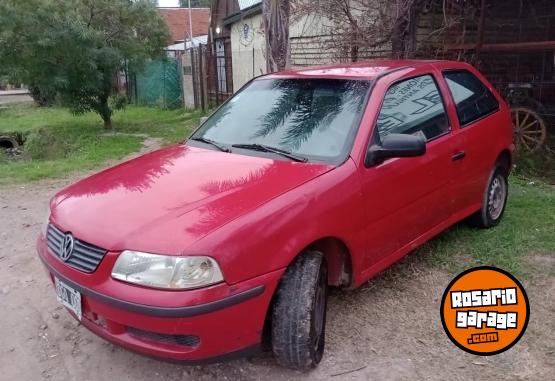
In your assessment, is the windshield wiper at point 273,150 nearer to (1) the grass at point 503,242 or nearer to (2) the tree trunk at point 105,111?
(1) the grass at point 503,242

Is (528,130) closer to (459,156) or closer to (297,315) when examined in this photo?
(459,156)

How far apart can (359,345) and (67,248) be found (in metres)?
1.79

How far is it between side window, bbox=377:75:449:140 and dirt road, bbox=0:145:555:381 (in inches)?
45.0

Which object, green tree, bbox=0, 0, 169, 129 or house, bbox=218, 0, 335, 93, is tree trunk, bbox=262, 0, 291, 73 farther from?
green tree, bbox=0, 0, 169, 129

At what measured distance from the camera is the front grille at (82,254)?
8.66 feet

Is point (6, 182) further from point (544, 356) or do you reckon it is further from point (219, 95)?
point (219, 95)

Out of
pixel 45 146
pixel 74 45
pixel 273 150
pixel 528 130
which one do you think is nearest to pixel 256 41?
pixel 74 45

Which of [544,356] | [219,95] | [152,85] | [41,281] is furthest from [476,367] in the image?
[152,85]

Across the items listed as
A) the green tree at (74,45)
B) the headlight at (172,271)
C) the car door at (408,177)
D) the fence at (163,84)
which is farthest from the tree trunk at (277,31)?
the fence at (163,84)

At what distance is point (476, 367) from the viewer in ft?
9.82

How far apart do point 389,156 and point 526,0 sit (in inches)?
310

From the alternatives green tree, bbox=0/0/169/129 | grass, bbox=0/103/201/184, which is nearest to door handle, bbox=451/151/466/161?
grass, bbox=0/103/201/184

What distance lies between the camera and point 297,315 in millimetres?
2742

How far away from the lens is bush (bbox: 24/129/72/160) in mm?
12356
